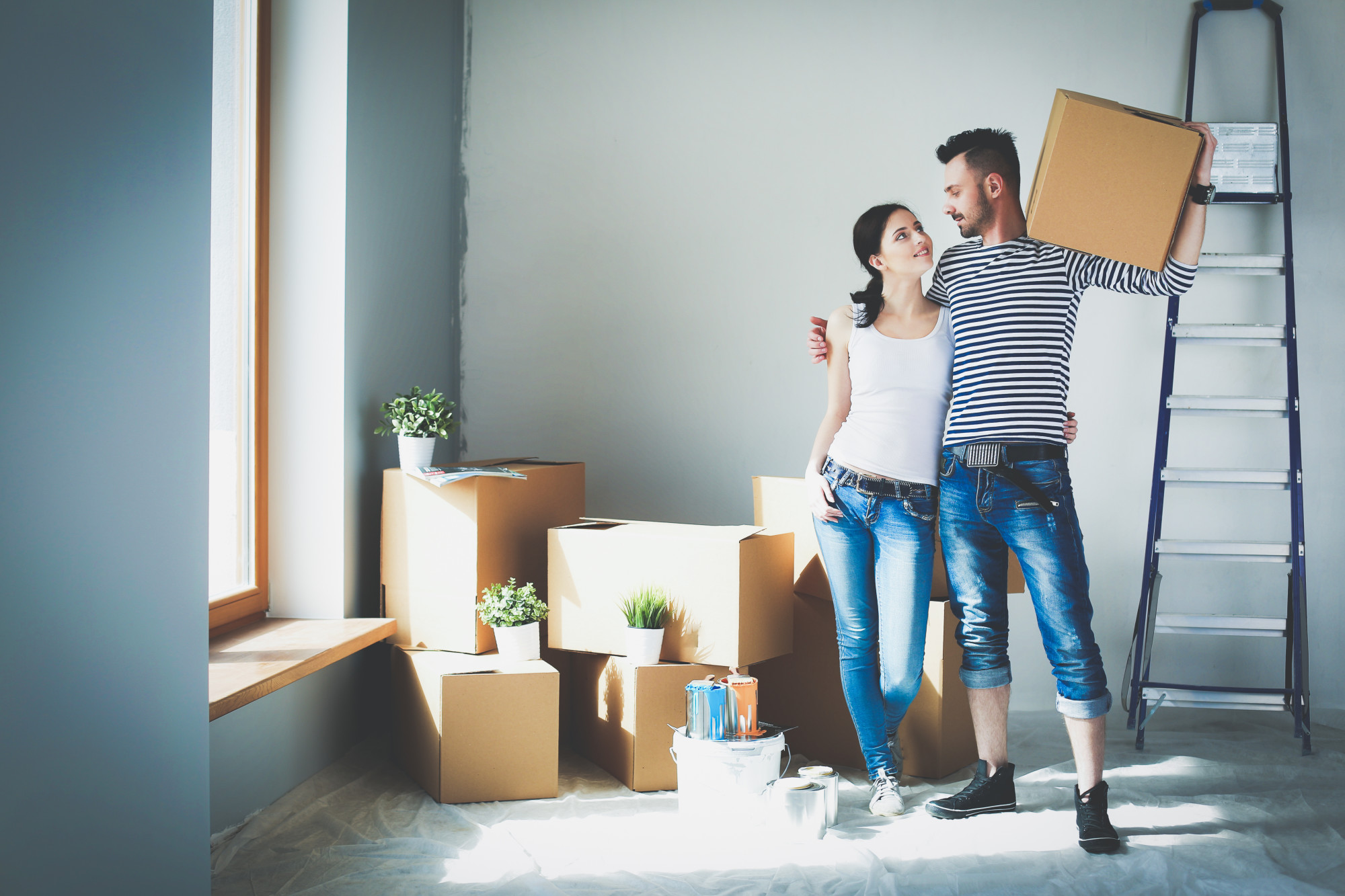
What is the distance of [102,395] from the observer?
1.04m

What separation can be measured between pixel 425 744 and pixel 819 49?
233 cm

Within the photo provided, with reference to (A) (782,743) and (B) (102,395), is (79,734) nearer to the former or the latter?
(B) (102,395)

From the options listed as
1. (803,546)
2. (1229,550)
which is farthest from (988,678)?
(1229,550)

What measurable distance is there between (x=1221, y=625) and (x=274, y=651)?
246 centimetres

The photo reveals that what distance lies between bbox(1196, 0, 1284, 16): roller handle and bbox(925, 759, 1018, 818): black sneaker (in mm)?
2340

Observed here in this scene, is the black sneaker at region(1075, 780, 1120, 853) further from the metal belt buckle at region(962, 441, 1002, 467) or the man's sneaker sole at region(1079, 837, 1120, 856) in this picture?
the metal belt buckle at region(962, 441, 1002, 467)

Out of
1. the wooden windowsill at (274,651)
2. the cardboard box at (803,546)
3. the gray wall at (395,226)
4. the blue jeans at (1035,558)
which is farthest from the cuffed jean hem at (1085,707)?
the gray wall at (395,226)

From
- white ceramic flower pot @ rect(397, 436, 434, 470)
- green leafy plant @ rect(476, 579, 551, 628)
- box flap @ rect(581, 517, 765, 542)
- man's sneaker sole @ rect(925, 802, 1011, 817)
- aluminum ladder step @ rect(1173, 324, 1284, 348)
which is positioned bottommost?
man's sneaker sole @ rect(925, 802, 1011, 817)

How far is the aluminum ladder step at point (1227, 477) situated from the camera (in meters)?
2.49

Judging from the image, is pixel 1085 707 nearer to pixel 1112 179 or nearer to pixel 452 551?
pixel 1112 179

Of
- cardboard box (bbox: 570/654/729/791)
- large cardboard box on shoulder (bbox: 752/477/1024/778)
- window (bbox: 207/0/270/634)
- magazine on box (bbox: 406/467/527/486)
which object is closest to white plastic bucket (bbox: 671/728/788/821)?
cardboard box (bbox: 570/654/729/791)

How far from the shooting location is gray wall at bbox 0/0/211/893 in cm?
93

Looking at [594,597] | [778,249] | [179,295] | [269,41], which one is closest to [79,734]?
[179,295]

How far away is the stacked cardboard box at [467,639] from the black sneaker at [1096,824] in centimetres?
110
